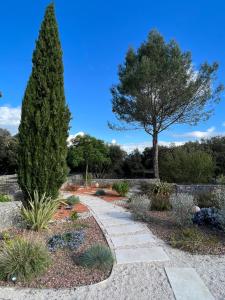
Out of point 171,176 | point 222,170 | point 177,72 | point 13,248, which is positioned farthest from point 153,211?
point 222,170

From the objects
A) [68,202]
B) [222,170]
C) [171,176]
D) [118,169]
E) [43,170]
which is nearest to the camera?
[43,170]

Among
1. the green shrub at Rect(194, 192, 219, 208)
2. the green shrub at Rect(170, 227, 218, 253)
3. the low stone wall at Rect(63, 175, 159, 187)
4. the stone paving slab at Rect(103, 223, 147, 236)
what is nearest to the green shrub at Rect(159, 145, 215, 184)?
the low stone wall at Rect(63, 175, 159, 187)

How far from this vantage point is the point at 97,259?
15.9 ft

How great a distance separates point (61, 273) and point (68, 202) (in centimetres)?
586

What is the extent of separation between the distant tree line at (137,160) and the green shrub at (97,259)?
862cm

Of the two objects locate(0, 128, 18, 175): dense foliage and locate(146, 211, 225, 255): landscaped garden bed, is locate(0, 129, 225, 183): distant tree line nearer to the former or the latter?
locate(0, 128, 18, 175): dense foliage

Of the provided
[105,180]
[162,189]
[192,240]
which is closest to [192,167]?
[162,189]

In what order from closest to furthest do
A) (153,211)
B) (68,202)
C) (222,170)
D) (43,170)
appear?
(43,170) < (153,211) < (68,202) < (222,170)

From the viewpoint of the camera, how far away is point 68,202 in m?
10.5

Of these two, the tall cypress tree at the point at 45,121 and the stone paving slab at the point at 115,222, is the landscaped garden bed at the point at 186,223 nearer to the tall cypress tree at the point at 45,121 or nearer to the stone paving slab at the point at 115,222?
the stone paving slab at the point at 115,222

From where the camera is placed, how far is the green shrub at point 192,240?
5723 millimetres

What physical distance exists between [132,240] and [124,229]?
0.87 metres

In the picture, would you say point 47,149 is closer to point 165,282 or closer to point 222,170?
point 165,282

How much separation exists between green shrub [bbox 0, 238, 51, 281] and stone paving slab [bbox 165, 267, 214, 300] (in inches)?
75.6
